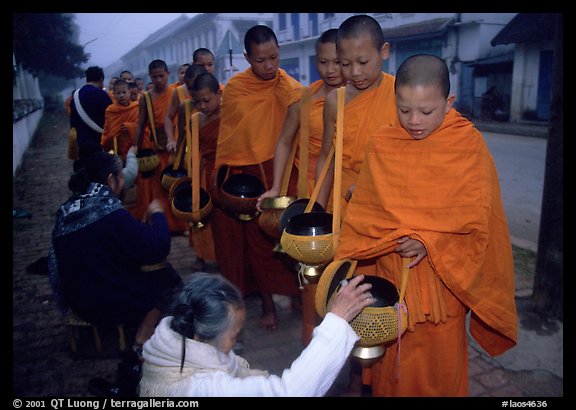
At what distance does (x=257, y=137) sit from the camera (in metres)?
3.66

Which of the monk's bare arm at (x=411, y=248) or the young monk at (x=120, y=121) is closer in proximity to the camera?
the monk's bare arm at (x=411, y=248)

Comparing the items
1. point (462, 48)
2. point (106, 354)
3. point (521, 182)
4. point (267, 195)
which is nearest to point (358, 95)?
point (267, 195)

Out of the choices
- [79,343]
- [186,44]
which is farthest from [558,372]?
[186,44]

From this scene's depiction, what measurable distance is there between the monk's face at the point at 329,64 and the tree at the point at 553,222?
1517 millimetres

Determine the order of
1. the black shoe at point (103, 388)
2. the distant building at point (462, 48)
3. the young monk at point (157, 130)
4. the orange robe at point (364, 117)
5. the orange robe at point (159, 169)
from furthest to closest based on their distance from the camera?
the distant building at point (462, 48) → the orange robe at point (159, 169) → the young monk at point (157, 130) → the black shoe at point (103, 388) → the orange robe at point (364, 117)

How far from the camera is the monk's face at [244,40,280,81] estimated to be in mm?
3453

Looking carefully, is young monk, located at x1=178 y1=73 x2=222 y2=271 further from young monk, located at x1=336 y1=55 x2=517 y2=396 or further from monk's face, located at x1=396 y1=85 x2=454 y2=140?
monk's face, located at x1=396 y1=85 x2=454 y2=140

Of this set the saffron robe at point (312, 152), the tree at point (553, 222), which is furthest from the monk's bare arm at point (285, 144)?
the tree at point (553, 222)

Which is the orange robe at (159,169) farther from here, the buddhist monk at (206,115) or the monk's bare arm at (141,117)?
the buddhist monk at (206,115)

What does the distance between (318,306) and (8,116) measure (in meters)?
2.91

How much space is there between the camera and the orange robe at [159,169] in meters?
5.80

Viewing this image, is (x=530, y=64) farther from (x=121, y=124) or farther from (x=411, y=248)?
(x=411, y=248)

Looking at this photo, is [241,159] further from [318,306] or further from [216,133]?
[318,306]

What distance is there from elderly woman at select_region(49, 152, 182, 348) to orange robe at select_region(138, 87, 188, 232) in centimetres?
242
